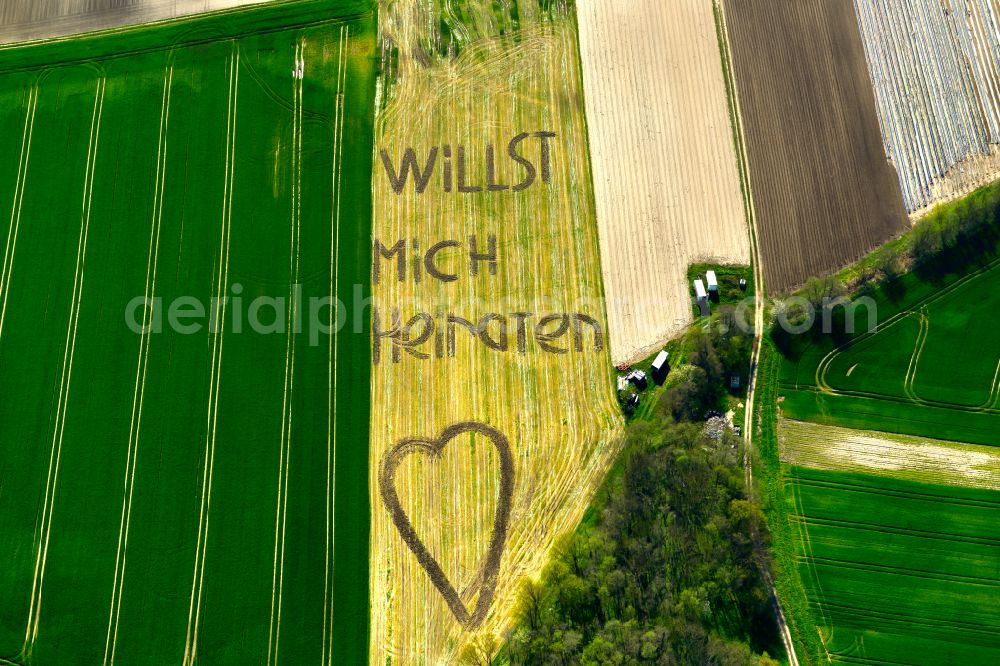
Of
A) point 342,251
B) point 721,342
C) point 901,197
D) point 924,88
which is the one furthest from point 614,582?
point 924,88

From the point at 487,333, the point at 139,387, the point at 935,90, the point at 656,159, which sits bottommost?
the point at 139,387

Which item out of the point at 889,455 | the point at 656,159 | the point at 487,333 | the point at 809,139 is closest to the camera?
the point at 889,455

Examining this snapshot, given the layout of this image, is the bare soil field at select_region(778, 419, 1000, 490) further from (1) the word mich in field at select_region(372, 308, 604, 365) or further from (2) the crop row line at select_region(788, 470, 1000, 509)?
(1) the word mich in field at select_region(372, 308, 604, 365)

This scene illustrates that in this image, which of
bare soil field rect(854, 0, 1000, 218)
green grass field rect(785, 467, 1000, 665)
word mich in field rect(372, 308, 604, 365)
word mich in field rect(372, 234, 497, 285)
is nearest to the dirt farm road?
Result: green grass field rect(785, 467, 1000, 665)

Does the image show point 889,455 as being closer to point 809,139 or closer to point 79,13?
point 809,139

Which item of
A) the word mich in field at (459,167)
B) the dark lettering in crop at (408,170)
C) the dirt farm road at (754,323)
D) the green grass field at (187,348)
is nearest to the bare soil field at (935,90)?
the dirt farm road at (754,323)

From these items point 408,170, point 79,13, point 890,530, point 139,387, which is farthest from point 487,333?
point 79,13

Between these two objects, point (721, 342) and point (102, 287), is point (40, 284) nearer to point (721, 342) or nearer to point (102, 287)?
point (102, 287)
